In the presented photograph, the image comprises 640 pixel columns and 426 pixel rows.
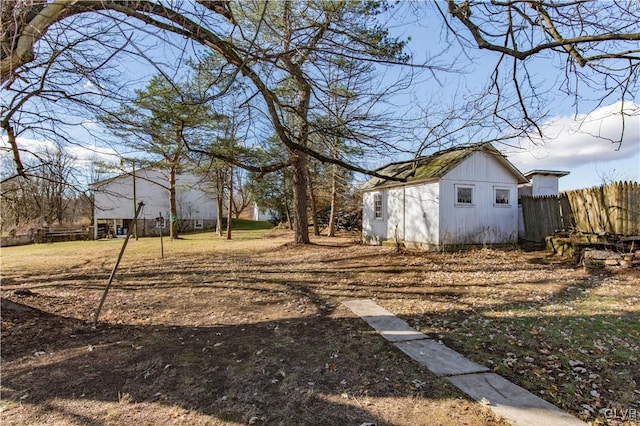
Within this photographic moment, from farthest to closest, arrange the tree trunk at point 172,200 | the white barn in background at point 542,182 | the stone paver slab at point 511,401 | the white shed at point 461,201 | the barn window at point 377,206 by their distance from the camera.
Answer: the tree trunk at point 172,200
the barn window at point 377,206
the white barn in background at point 542,182
the white shed at point 461,201
the stone paver slab at point 511,401

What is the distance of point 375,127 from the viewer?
5129 mm

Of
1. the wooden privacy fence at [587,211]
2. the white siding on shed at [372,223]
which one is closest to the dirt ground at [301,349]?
the wooden privacy fence at [587,211]

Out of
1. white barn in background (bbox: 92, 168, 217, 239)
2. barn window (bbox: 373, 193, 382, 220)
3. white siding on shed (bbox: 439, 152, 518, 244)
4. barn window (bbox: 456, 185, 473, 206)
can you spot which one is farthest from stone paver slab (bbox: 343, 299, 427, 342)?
white barn in background (bbox: 92, 168, 217, 239)

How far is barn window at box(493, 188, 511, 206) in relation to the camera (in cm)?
1255

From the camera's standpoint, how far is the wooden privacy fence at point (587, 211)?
8836mm

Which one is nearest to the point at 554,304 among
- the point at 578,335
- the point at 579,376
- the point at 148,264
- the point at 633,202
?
the point at 578,335

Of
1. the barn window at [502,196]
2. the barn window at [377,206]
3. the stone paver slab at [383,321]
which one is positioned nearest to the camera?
the stone paver slab at [383,321]

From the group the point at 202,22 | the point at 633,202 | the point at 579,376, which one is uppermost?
the point at 202,22

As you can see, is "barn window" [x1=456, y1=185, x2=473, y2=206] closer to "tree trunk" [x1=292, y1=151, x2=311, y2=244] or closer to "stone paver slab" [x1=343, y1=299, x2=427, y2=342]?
"tree trunk" [x1=292, y1=151, x2=311, y2=244]

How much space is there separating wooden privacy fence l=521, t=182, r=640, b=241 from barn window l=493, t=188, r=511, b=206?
0.76 m

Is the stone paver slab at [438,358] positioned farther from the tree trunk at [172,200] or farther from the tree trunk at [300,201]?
the tree trunk at [172,200]

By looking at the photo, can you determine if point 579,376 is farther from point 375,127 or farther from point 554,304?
point 375,127

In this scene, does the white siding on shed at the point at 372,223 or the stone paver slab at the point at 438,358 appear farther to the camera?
the white siding on shed at the point at 372,223

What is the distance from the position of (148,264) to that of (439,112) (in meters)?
9.96
